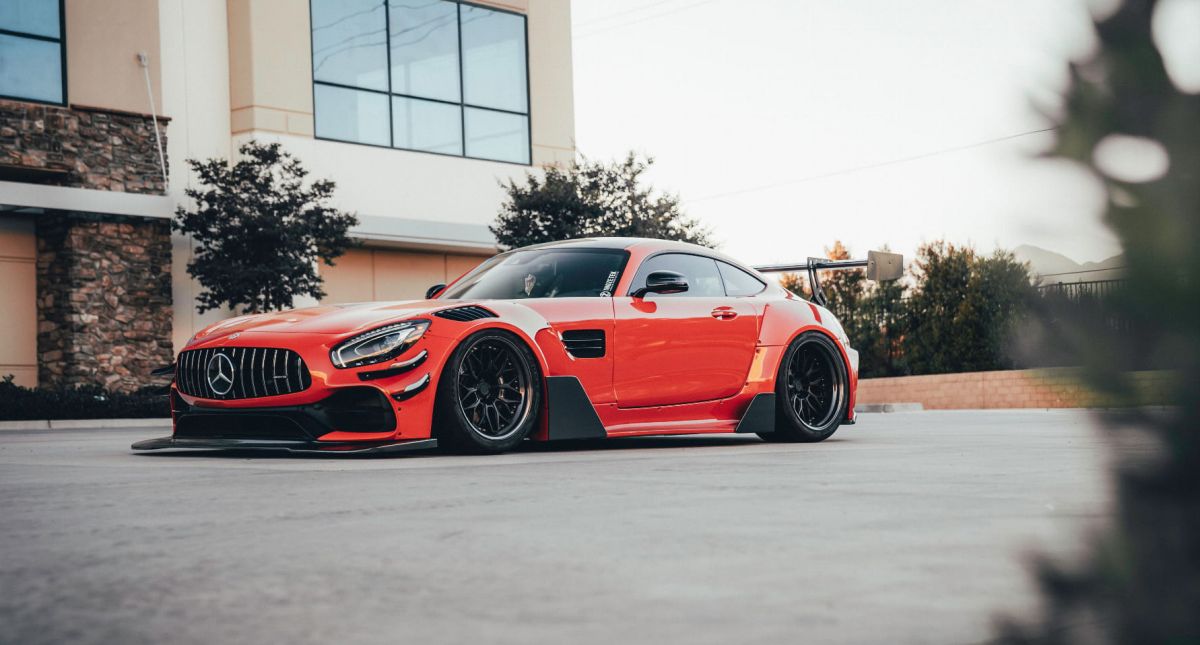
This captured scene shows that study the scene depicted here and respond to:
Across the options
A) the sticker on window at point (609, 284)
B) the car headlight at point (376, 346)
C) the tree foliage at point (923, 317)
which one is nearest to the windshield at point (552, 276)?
the sticker on window at point (609, 284)

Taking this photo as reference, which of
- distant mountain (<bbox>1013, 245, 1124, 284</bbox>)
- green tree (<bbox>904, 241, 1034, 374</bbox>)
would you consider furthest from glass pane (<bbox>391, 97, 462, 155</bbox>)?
distant mountain (<bbox>1013, 245, 1124, 284</bbox>)

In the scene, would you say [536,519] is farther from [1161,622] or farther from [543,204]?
[543,204]

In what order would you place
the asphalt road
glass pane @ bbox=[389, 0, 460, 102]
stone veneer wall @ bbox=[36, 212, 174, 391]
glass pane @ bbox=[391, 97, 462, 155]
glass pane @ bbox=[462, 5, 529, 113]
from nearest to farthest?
1. the asphalt road
2. stone veneer wall @ bbox=[36, 212, 174, 391]
3. glass pane @ bbox=[391, 97, 462, 155]
4. glass pane @ bbox=[389, 0, 460, 102]
5. glass pane @ bbox=[462, 5, 529, 113]

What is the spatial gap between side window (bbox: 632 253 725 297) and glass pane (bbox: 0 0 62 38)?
15964 mm

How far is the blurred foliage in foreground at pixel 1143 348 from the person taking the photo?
1.15 metres

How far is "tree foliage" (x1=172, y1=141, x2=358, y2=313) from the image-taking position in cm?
2067

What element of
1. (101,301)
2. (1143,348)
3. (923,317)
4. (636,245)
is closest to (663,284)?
(636,245)

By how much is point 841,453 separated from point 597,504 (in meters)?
3.28

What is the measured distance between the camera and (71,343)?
66.9 ft

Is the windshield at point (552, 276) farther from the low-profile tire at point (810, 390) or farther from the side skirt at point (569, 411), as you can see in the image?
the low-profile tire at point (810, 390)

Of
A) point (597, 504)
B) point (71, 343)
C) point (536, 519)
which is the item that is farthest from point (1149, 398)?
point (71, 343)

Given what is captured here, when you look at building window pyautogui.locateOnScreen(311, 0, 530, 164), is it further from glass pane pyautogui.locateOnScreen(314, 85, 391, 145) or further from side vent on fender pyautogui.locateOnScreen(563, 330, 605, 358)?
side vent on fender pyautogui.locateOnScreen(563, 330, 605, 358)

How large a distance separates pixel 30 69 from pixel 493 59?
9912mm

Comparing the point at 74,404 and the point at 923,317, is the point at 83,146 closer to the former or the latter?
the point at 74,404
